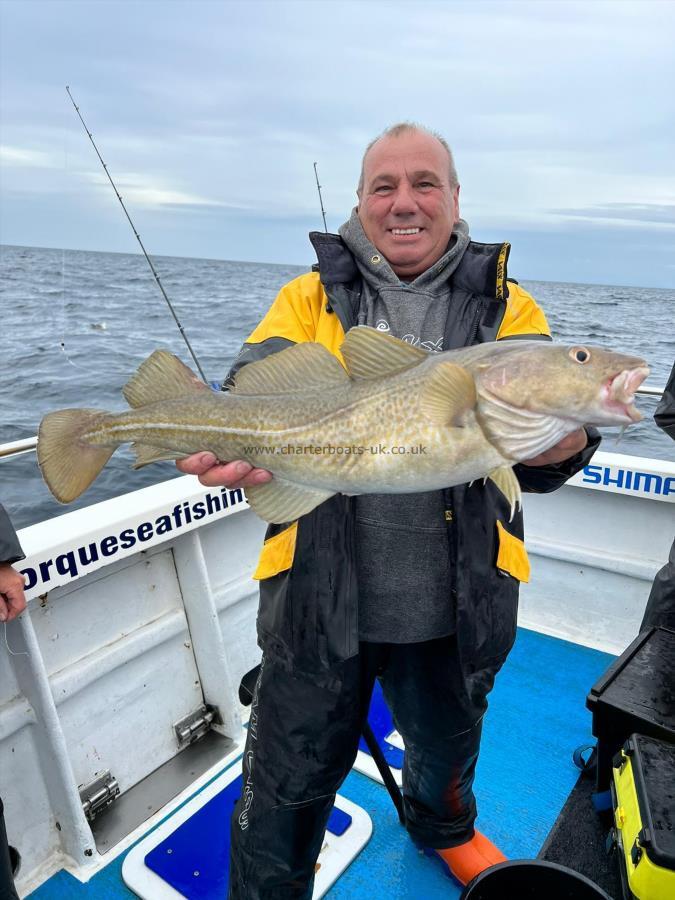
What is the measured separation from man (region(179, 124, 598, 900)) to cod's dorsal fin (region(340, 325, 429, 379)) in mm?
410

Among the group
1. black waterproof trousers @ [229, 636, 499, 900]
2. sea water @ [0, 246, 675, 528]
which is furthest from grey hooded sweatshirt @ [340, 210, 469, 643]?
sea water @ [0, 246, 675, 528]

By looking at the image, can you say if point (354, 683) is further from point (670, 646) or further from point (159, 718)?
point (159, 718)

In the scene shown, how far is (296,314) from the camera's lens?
2.85 metres

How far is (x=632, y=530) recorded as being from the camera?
5.44 m

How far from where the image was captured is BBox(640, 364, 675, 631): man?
3.76 metres

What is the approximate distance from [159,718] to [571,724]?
9.44ft

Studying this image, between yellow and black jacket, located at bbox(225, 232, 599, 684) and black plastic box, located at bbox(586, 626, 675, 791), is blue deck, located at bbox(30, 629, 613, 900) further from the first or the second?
yellow and black jacket, located at bbox(225, 232, 599, 684)

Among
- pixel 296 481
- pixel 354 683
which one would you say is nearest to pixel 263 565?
pixel 296 481

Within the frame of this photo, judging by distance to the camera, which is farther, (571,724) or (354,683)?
(571,724)

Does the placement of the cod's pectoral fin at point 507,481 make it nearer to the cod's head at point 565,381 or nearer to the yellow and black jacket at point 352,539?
the cod's head at point 565,381

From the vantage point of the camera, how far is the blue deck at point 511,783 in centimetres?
350

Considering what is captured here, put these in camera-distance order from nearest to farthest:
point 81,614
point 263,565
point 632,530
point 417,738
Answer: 1. point 263,565
2. point 417,738
3. point 81,614
4. point 632,530

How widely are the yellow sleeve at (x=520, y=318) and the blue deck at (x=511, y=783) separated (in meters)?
2.89

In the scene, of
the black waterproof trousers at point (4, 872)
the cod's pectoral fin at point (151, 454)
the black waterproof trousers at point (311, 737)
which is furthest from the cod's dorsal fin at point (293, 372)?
the black waterproof trousers at point (4, 872)
